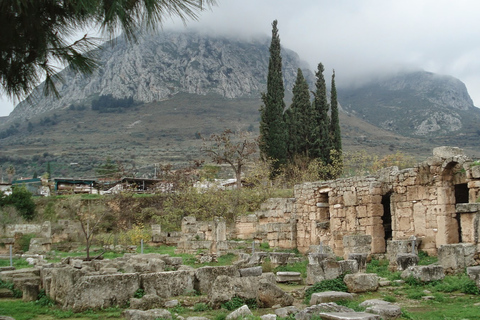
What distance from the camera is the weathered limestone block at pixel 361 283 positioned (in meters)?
10.4

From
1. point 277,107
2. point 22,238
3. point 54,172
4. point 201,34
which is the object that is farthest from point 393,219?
point 201,34

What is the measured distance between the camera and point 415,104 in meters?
107

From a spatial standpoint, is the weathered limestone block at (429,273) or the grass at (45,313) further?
the weathered limestone block at (429,273)

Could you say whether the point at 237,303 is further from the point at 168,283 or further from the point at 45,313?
the point at 45,313

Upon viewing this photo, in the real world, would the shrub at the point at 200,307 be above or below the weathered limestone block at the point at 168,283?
below

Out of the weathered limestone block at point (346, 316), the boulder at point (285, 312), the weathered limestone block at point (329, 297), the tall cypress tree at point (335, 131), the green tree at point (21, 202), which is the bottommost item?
the boulder at point (285, 312)

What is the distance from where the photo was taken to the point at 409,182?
16188 millimetres

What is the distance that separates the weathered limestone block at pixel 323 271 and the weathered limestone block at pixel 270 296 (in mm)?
2404

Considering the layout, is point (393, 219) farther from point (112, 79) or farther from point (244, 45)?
point (244, 45)

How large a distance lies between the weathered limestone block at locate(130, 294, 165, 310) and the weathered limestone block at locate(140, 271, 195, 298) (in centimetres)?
84

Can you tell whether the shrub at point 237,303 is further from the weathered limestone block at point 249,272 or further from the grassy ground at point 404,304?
the weathered limestone block at point 249,272

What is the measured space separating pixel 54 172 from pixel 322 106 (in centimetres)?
5060

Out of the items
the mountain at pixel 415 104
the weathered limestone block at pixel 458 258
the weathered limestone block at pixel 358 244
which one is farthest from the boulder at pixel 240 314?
the mountain at pixel 415 104

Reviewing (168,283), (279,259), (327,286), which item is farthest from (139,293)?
(279,259)
